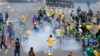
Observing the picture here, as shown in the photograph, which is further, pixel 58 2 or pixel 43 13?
pixel 58 2

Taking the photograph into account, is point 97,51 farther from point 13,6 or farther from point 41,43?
point 13,6

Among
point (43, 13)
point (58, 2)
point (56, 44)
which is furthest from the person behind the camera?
point (58, 2)

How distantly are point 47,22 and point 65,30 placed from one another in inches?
220

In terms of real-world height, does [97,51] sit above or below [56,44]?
above

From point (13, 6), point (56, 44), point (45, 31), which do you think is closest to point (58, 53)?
point (56, 44)

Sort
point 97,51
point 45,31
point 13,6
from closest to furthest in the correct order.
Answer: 1. point 97,51
2. point 45,31
3. point 13,6

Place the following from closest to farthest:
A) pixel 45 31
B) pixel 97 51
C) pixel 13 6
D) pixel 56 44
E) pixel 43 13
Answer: pixel 97 51
pixel 56 44
pixel 45 31
pixel 43 13
pixel 13 6

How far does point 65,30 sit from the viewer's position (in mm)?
28125

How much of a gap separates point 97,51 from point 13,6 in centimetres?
4638

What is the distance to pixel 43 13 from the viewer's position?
34656mm

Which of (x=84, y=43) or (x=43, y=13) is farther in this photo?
(x=43, y=13)

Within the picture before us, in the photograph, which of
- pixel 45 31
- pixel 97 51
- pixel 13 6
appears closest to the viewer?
pixel 97 51

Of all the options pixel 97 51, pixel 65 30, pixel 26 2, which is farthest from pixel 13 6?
pixel 97 51

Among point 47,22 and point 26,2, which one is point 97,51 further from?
point 26,2
